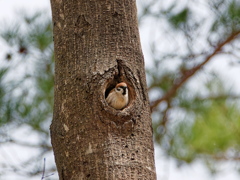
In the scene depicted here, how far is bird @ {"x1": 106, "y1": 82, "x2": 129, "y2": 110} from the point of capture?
5.44 feet

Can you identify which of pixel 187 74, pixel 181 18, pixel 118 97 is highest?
pixel 181 18

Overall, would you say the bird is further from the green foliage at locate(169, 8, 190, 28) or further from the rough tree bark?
the green foliage at locate(169, 8, 190, 28)

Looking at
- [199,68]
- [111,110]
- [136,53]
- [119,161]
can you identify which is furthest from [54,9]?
[199,68]

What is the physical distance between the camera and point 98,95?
1.50 m

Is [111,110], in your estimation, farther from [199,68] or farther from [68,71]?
[199,68]

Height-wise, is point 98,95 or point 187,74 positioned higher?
point 187,74

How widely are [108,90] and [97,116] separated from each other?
Answer: 0.29 meters

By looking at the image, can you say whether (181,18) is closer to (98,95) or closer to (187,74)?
(187,74)

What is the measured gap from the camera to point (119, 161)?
1438 millimetres

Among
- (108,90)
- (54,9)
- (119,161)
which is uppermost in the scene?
(54,9)

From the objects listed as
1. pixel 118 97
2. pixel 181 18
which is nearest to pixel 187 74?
pixel 181 18

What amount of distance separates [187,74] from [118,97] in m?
1.80

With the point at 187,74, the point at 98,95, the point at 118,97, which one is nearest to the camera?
the point at 98,95

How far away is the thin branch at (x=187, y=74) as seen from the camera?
3559 mm
